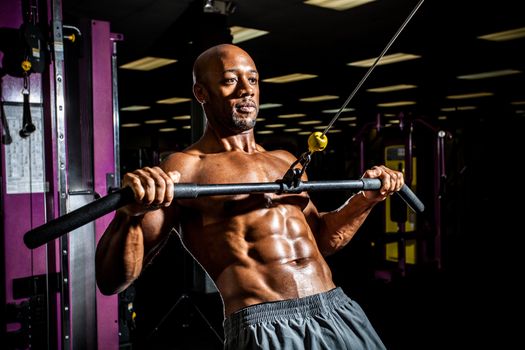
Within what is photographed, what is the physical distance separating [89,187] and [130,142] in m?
18.7

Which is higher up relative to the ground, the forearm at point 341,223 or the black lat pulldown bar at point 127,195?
the black lat pulldown bar at point 127,195

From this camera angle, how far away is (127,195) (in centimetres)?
118

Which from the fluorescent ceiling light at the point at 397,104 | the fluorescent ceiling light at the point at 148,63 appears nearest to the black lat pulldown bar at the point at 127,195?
the fluorescent ceiling light at the point at 148,63

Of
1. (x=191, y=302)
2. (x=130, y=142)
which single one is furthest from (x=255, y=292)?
(x=130, y=142)

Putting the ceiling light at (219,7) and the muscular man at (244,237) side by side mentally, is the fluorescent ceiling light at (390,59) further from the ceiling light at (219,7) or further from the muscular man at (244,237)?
the muscular man at (244,237)

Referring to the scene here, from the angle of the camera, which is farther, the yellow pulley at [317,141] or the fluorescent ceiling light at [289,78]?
the fluorescent ceiling light at [289,78]

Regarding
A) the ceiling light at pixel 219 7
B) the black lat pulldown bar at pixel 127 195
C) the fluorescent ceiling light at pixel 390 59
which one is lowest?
the black lat pulldown bar at pixel 127 195

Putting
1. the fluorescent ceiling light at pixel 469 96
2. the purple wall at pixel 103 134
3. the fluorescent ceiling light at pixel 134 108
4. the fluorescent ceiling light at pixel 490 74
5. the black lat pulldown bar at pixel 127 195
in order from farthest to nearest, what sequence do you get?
the fluorescent ceiling light at pixel 134 108 < the fluorescent ceiling light at pixel 469 96 < the fluorescent ceiling light at pixel 490 74 < the purple wall at pixel 103 134 < the black lat pulldown bar at pixel 127 195

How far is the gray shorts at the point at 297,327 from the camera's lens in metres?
1.51

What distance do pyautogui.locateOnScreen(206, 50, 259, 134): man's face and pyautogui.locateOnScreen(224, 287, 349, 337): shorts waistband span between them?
0.64m

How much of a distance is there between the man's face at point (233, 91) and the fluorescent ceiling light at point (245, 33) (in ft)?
15.8

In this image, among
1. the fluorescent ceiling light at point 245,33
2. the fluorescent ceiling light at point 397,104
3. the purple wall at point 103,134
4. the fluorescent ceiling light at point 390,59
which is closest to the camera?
the purple wall at point 103,134

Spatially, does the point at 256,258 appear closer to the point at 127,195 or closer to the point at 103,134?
the point at 127,195

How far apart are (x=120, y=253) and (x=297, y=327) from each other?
0.59 meters
